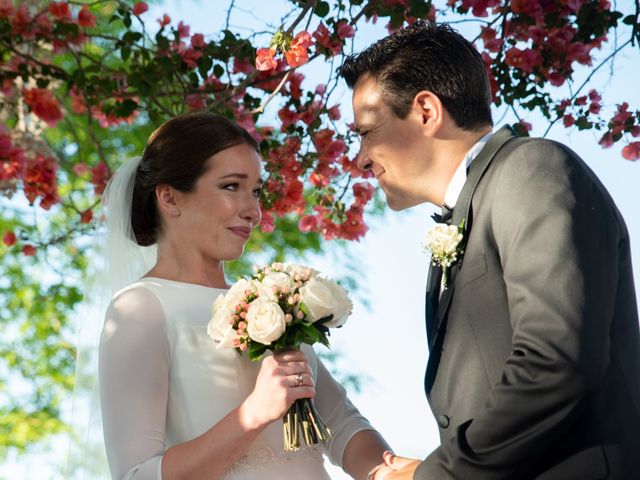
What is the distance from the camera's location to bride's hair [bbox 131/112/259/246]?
3654 mm

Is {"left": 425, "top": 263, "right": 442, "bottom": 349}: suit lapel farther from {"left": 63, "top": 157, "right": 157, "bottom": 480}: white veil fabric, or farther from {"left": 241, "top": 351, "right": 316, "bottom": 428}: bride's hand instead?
{"left": 63, "top": 157, "right": 157, "bottom": 480}: white veil fabric

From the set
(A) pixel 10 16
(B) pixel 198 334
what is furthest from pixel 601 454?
(A) pixel 10 16

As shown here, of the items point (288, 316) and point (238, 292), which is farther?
point (238, 292)

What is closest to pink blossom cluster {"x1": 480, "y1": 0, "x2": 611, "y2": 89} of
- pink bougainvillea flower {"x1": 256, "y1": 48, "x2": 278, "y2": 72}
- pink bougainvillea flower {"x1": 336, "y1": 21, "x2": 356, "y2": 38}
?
pink bougainvillea flower {"x1": 336, "y1": 21, "x2": 356, "y2": 38}

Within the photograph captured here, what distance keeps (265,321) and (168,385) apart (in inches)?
19.7

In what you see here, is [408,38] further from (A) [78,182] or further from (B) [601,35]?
(A) [78,182]

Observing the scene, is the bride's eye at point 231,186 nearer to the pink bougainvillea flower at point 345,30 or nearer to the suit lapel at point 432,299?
the suit lapel at point 432,299

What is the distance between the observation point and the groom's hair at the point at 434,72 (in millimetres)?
2820

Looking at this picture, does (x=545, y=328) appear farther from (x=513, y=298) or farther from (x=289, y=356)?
(x=289, y=356)

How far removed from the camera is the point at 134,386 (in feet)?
10.4

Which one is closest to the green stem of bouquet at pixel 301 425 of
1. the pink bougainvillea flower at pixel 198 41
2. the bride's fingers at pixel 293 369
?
the bride's fingers at pixel 293 369

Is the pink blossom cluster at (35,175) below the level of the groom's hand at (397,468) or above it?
above

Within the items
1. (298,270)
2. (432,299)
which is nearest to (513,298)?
(432,299)

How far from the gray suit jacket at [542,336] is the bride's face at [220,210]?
50.0 inches
